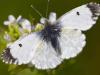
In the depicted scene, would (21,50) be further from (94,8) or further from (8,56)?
(94,8)

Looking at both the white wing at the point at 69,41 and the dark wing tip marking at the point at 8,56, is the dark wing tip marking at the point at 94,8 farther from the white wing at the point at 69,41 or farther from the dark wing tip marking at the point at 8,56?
the dark wing tip marking at the point at 8,56

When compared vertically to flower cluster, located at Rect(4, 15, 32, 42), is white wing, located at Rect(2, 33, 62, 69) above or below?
below

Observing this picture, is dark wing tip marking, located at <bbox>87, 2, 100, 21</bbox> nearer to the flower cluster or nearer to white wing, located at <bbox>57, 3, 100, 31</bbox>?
white wing, located at <bbox>57, 3, 100, 31</bbox>

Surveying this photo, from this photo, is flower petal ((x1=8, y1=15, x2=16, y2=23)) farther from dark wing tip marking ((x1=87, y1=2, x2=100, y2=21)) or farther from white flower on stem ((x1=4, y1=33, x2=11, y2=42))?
dark wing tip marking ((x1=87, y1=2, x2=100, y2=21))

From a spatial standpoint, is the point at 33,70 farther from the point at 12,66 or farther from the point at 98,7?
the point at 98,7

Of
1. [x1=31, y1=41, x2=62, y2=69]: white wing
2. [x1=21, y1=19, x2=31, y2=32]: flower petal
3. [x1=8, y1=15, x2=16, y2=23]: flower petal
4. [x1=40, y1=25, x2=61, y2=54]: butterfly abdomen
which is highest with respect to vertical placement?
[x1=8, y1=15, x2=16, y2=23]: flower petal

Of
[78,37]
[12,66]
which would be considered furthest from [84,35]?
[12,66]

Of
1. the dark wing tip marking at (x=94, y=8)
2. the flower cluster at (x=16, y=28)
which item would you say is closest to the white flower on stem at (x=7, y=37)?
the flower cluster at (x=16, y=28)

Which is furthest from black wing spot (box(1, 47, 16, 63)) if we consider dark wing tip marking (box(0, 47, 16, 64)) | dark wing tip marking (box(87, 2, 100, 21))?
dark wing tip marking (box(87, 2, 100, 21))
